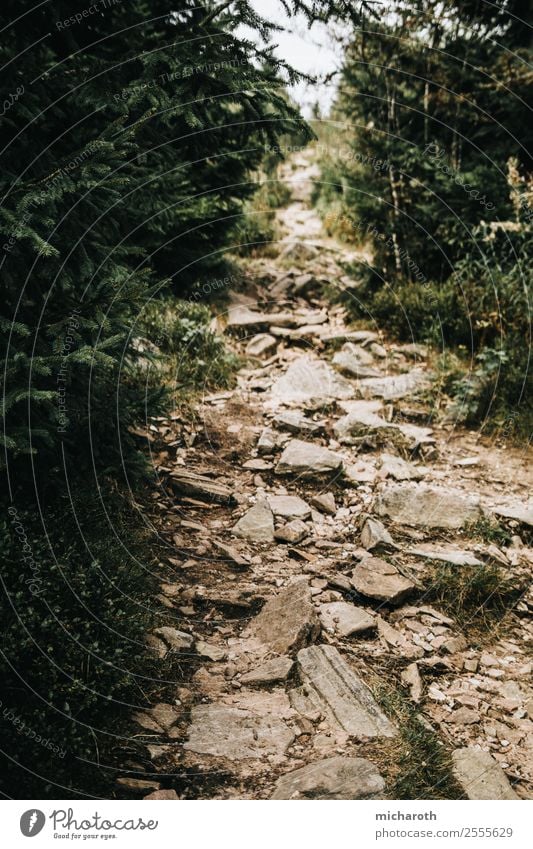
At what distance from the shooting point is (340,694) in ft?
11.0

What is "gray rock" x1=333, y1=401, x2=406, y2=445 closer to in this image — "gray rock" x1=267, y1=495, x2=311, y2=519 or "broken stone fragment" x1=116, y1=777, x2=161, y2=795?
"gray rock" x1=267, y1=495, x2=311, y2=519

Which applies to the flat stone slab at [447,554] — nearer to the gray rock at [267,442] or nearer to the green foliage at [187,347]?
the gray rock at [267,442]

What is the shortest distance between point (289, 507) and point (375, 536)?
926 millimetres

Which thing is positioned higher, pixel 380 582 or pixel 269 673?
pixel 380 582

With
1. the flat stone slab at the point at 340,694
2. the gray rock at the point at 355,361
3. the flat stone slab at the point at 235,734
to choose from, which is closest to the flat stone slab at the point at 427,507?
the flat stone slab at the point at 340,694

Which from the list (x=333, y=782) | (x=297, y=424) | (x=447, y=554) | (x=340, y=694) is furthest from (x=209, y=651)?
(x=297, y=424)

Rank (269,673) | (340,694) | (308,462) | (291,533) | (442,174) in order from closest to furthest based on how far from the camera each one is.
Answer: (340,694) → (269,673) → (291,533) → (308,462) → (442,174)

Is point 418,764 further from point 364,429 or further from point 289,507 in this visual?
point 364,429

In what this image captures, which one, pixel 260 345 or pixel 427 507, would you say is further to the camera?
pixel 260 345

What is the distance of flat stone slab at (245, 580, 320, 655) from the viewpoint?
378cm

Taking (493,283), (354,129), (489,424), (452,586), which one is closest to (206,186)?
(354,129)

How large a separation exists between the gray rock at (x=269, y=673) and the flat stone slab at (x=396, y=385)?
4577 millimetres

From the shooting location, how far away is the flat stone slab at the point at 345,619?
3961 millimetres
